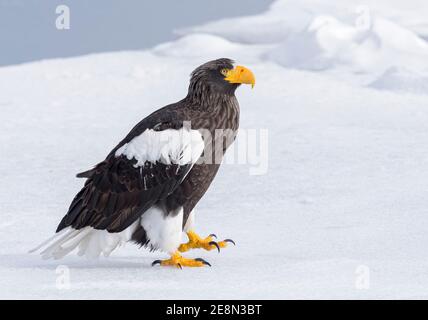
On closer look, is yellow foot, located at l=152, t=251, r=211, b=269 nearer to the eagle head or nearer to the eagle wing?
the eagle wing

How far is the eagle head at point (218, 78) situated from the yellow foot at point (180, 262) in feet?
3.10

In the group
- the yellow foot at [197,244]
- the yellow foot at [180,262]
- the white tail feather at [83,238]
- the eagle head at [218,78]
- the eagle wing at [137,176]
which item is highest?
the eagle head at [218,78]

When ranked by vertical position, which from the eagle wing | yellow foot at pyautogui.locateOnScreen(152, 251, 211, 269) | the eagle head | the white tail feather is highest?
the eagle head

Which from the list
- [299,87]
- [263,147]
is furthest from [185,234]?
[299,87]

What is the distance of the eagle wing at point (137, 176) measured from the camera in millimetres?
4891

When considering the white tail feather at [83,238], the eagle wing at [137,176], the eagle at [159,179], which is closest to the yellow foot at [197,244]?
the eagle at [159,179]

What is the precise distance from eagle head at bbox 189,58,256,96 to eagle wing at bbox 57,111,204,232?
0.35m

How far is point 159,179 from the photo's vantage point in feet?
16.1

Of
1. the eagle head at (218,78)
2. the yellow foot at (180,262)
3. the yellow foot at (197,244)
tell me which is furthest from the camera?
the yellow foot at (197,244)

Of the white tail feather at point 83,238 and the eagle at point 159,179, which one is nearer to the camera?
the eagle at point 159,179

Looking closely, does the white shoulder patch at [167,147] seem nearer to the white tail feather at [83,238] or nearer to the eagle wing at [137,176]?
the eagle wing at [137,176]

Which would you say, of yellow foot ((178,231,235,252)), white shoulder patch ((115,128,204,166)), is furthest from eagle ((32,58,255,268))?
yellow foot ((178,231,235,252))

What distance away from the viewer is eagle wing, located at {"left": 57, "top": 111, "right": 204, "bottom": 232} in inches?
193

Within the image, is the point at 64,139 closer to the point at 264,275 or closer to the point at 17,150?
the point at 17,150
